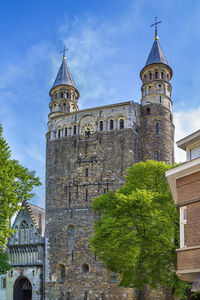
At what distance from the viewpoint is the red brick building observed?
1544 centimetres

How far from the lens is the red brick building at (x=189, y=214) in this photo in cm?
1544

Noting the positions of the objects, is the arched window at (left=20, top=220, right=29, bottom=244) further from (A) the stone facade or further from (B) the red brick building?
(B) the red brick building

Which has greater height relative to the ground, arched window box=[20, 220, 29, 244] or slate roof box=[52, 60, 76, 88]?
slate roof box=[52, 60, 76, 88]

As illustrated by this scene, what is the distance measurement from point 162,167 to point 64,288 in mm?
17578

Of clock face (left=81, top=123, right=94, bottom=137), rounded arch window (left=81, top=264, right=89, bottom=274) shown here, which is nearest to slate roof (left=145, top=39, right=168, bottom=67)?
clock face (left=81, top=123, right=94, bottom=137)

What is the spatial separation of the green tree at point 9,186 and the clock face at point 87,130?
51.8 ft

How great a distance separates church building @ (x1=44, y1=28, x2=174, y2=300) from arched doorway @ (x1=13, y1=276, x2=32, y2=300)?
12.2ft

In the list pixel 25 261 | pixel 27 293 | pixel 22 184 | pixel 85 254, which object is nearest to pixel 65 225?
pixel 85 254

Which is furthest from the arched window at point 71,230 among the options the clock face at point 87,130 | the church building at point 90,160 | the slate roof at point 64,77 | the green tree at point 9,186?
the slate roof at point 64,77

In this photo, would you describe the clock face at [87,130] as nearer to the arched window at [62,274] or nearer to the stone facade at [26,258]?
the stone facade at [26,258]

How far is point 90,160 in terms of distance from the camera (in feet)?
131

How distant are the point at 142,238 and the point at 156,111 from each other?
20019mm

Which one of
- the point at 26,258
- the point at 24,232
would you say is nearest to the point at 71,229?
the point at 26,258

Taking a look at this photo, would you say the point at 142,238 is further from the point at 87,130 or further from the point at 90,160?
the point at 87,130
